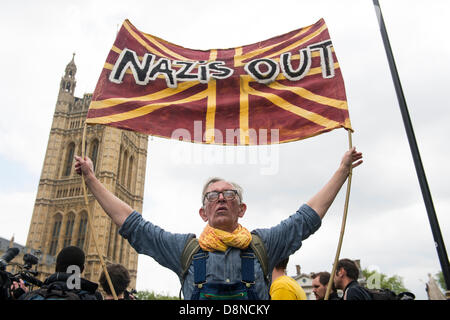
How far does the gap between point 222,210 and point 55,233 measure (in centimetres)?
5699

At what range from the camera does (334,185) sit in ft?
7.60

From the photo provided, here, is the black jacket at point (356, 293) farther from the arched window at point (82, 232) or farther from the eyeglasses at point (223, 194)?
the arched window at point (82, 232)

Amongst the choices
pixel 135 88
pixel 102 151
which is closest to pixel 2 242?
pixel 102 151

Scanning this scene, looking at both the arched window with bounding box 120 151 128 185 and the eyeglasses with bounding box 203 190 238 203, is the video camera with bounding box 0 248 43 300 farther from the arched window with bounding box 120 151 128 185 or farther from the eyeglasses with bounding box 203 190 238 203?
the arched window with bounding box 120 151 128 185

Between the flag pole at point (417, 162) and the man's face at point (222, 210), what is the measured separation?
5.71ft

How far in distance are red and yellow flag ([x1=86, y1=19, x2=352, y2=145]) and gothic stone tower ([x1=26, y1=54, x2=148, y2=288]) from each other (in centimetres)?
4748

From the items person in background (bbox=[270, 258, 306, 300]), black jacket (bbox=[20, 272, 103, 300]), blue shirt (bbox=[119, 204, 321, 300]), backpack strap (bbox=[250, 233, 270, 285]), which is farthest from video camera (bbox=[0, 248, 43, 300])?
person in background (bbox=[270, 258, 306, 300])

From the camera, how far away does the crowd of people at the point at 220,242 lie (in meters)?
1.99

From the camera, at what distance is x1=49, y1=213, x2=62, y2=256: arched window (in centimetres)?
5206

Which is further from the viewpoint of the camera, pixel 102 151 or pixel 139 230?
pixel 102 151

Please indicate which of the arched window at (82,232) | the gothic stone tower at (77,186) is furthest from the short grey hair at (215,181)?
the arched window at (82,232)

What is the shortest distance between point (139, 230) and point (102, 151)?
53.5m
